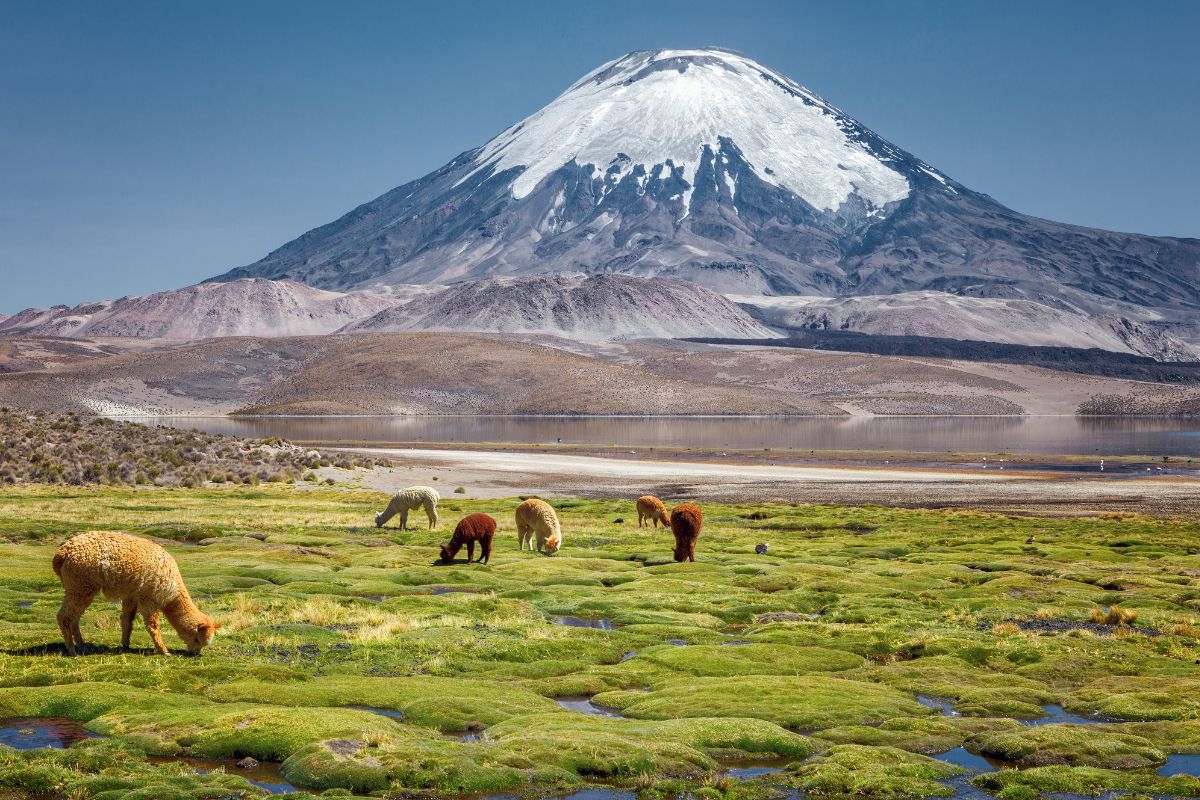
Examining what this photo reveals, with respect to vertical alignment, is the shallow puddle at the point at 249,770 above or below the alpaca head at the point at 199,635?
below

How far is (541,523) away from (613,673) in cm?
1474

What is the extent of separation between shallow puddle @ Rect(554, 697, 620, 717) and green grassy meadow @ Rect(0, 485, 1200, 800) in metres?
0.12

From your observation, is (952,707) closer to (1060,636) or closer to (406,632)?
(1060,636)

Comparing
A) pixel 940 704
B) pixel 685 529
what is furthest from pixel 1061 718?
pixel 685 529

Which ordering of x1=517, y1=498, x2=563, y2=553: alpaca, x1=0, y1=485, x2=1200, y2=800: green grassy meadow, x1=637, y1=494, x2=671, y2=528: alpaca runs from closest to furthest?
x1=0, y1=485, x2=1200, y2=800: green grassy meadow, x1=517, y1=498, x2=563, y2=553: alpaca, x1=637, y1=494, x2=671, y2=528: alpaca

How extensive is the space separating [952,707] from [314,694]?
353 inches

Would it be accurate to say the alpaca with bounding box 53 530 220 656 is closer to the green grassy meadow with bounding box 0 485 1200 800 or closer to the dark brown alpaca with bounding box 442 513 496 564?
the green grassy meadow with bounding box 0 485 1200 800

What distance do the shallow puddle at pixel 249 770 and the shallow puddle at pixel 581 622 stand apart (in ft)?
32.8

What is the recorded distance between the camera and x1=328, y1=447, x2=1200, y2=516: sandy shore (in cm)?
5997

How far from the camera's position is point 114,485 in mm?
57781

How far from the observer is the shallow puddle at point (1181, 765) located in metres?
13.5

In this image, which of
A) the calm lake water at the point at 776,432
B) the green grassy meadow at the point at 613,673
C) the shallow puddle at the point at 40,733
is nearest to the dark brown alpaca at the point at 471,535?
the green grassy meadow at the point at 613,673

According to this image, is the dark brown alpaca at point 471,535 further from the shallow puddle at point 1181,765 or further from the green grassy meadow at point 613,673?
the shallow puddle at point 1181,765

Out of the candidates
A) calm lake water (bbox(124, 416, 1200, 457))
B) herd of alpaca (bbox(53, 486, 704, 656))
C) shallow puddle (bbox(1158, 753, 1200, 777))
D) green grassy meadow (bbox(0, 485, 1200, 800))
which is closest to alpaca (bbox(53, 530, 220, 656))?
herd of alpaca (bbox(53, 486, 704, 656))
